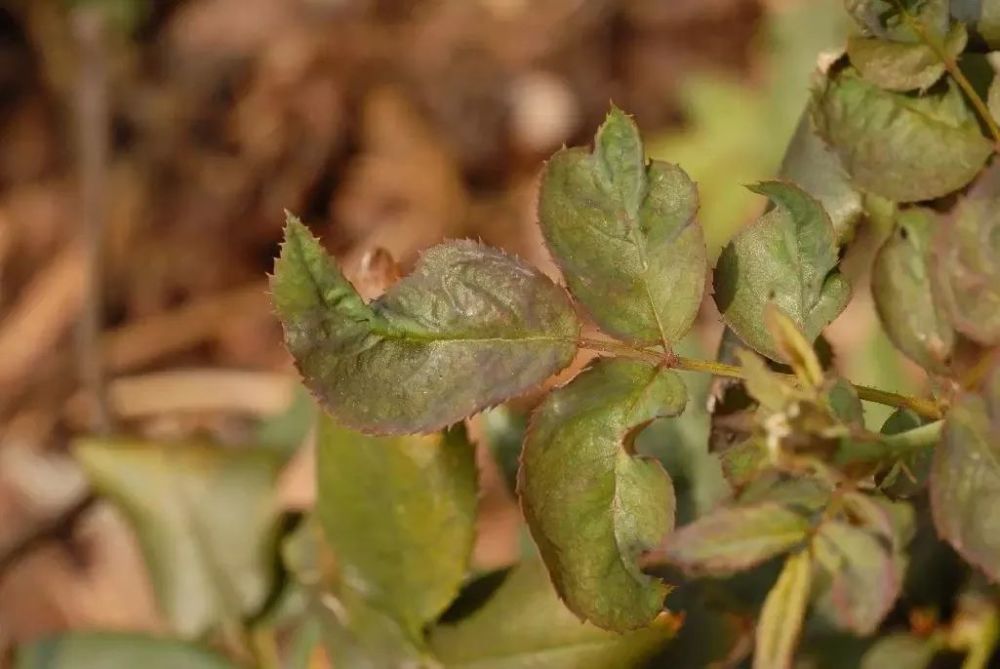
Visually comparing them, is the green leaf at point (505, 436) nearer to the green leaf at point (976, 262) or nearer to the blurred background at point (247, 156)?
the green leaf at point (976, 262)

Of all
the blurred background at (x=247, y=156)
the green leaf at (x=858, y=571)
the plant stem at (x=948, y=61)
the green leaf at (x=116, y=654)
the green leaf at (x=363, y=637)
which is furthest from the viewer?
the blurred background at (x=247, y=156)

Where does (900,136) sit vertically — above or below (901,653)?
above

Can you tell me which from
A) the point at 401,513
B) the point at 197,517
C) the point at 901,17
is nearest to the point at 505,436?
the point at 401,513

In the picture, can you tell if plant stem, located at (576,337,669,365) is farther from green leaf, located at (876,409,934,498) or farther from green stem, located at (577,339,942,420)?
green leaf, located at (876,409,934,498)

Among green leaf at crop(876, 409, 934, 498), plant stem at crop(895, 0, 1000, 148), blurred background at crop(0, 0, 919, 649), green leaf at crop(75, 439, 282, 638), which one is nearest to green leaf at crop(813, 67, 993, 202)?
plant stem at crop(895, 0, 1000, 148)

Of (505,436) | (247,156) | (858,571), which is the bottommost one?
(247,156)

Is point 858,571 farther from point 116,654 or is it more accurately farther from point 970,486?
point 116,654

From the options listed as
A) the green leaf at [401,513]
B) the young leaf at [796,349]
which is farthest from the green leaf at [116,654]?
the young leaf at [796,349]
